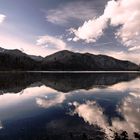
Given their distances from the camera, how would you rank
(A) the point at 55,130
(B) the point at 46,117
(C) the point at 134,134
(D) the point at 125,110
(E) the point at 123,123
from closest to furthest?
(C) the point at 134,134 < (A) the point at 55,130 < (E) the point at 123,123 < (B) the point at 46,117 < (D) the point at 125,110

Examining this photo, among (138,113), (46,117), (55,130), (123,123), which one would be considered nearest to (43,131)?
(55,130)

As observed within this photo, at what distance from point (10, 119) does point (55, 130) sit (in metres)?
7.74

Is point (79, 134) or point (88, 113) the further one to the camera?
point (88, 113)

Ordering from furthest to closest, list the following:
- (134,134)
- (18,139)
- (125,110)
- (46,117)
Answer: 1. (125,110)
2. (46,117)
3. (134,134)
4. (18,139)

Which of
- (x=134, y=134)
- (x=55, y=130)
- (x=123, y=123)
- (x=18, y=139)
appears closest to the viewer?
(x=18, y=139)

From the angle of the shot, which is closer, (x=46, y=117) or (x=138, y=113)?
(x=46, y=117)

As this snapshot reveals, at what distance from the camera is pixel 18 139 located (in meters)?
21.2

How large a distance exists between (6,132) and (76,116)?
37.8 ft

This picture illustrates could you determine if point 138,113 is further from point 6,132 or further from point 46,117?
point 6,132

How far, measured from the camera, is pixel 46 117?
3186 centimetres

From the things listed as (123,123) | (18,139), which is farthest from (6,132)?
(123,123)

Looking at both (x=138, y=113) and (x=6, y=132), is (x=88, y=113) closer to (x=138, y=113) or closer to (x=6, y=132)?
(x=138, y=113)

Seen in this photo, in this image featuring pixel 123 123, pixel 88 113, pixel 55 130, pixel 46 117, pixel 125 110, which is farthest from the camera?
pixel 125 110

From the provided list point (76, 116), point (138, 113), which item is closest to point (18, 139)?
point (76, 116)
